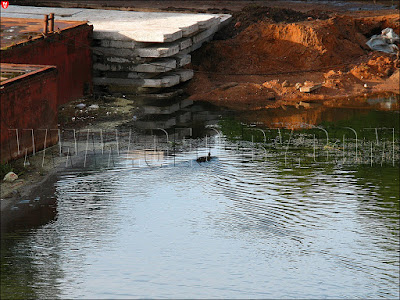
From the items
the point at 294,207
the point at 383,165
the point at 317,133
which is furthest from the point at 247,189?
the point at 317,133

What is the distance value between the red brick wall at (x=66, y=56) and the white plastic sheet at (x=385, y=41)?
7945 millimetres

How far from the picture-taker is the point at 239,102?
19.4 meters

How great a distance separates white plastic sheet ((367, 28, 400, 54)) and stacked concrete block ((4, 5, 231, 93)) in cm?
493

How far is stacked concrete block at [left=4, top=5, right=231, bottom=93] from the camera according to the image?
19359 millimetres

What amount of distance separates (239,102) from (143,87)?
7.57ft

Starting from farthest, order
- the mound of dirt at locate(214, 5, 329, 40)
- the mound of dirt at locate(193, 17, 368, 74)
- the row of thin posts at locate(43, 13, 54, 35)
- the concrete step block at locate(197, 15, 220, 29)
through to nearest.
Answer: the mound of dirt at locate(214, 5, 329, 40)
the mound of dirt at locate(193, 17, 368, 74)
the concrete step block at locate(197, 15, 220, 29)
the row of thin posts at locate(43, 13, 54, 35)

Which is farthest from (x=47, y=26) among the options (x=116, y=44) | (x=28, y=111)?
(x=28, y=111)

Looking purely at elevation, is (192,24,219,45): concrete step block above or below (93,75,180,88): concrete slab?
above

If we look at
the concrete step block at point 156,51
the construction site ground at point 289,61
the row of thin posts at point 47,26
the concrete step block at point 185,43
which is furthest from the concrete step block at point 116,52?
the construction site ground at point 289,61

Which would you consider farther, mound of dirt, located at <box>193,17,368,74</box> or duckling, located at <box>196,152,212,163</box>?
mound of dirt, located at <box>193,17,368,74</box>

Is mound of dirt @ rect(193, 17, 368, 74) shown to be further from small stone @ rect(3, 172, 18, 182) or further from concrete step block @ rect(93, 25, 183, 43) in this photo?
small stone @ rect(3, 172, 18, 182)

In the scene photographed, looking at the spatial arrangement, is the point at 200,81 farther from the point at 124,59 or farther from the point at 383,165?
the point at 383,165

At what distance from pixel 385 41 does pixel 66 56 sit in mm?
9038

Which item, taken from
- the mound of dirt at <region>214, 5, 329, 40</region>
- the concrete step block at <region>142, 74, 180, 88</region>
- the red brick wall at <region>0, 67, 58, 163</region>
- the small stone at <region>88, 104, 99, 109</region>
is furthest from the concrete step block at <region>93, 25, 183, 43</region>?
the red brick wall at <region>0, 67, 58, 163</region>
